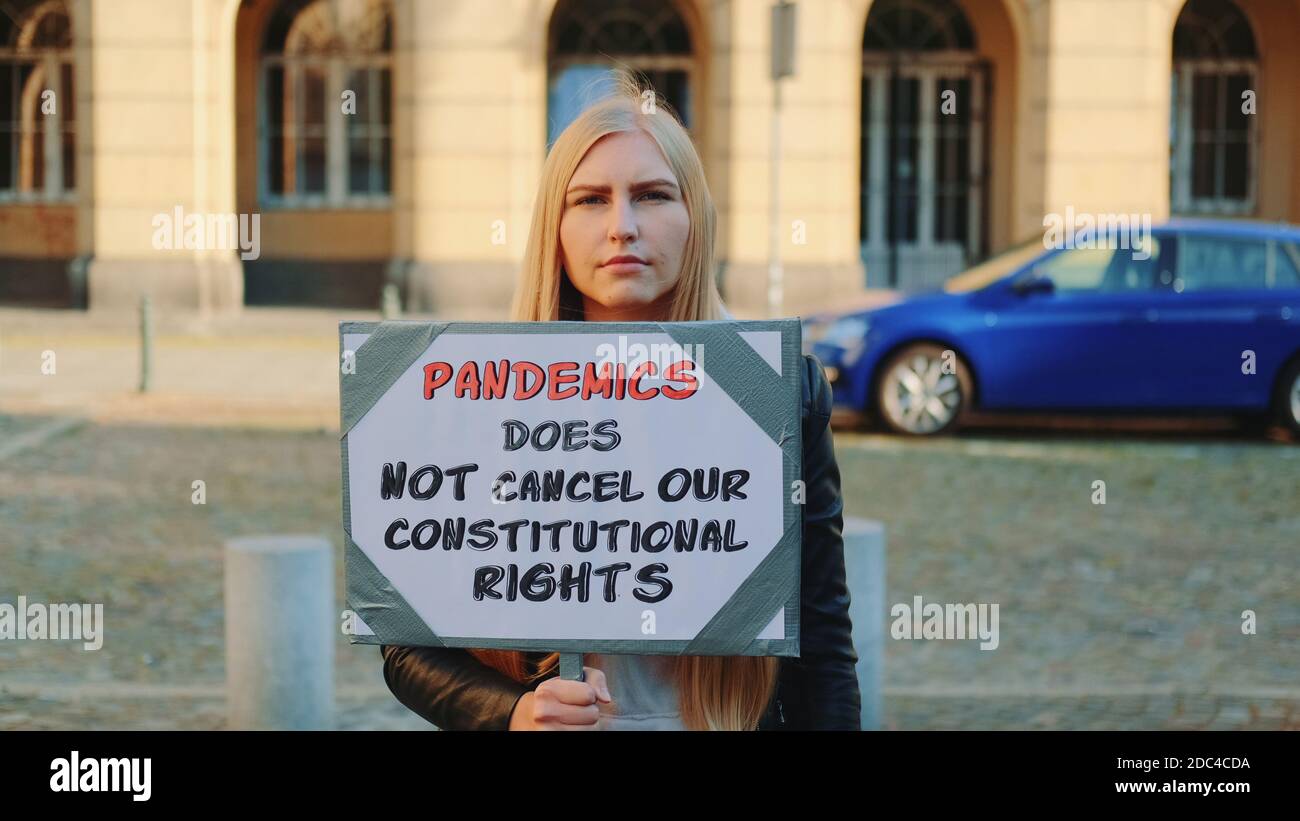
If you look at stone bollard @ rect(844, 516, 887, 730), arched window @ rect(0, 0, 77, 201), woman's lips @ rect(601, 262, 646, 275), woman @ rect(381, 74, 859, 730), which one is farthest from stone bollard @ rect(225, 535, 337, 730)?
arched window @ rect(0, 0, 77, 201)

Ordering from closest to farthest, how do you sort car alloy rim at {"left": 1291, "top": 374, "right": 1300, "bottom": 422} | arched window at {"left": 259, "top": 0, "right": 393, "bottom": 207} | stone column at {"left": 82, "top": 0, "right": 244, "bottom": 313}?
car alloy rim at {"left": 1291, "top": 374, "right": 1300, "bottom": 422} → stone column at {"left": 82, "top": 0, "right": 244, "bottom": 313} → arched window at {"left": 259, "top": 0, "right": 393, "bottom": 207}

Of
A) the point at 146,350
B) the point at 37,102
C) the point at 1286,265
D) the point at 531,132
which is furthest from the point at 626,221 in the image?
the point at 37,102

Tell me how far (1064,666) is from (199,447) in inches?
286

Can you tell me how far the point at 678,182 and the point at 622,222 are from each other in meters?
0.11

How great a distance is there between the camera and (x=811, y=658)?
282 cm

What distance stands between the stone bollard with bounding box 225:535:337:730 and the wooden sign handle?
333 cm

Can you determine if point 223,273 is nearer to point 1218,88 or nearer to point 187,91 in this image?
point 187,91

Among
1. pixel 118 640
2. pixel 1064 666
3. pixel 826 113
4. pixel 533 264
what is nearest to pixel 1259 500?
pixel 1064 666

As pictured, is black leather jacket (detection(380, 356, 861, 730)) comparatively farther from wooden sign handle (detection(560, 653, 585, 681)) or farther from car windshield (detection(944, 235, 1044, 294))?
car windshield (detection(944, 235, 1044, 294))

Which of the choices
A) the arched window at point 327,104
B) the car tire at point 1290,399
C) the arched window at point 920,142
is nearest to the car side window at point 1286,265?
the car tire at point 1290,399

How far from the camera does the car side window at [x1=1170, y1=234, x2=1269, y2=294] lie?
13.9 metres

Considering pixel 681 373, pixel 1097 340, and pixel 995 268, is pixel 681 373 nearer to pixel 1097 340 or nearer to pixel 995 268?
pixel 1097 340

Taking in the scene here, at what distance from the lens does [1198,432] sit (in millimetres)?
14500

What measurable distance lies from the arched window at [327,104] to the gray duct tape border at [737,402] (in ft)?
70.7
